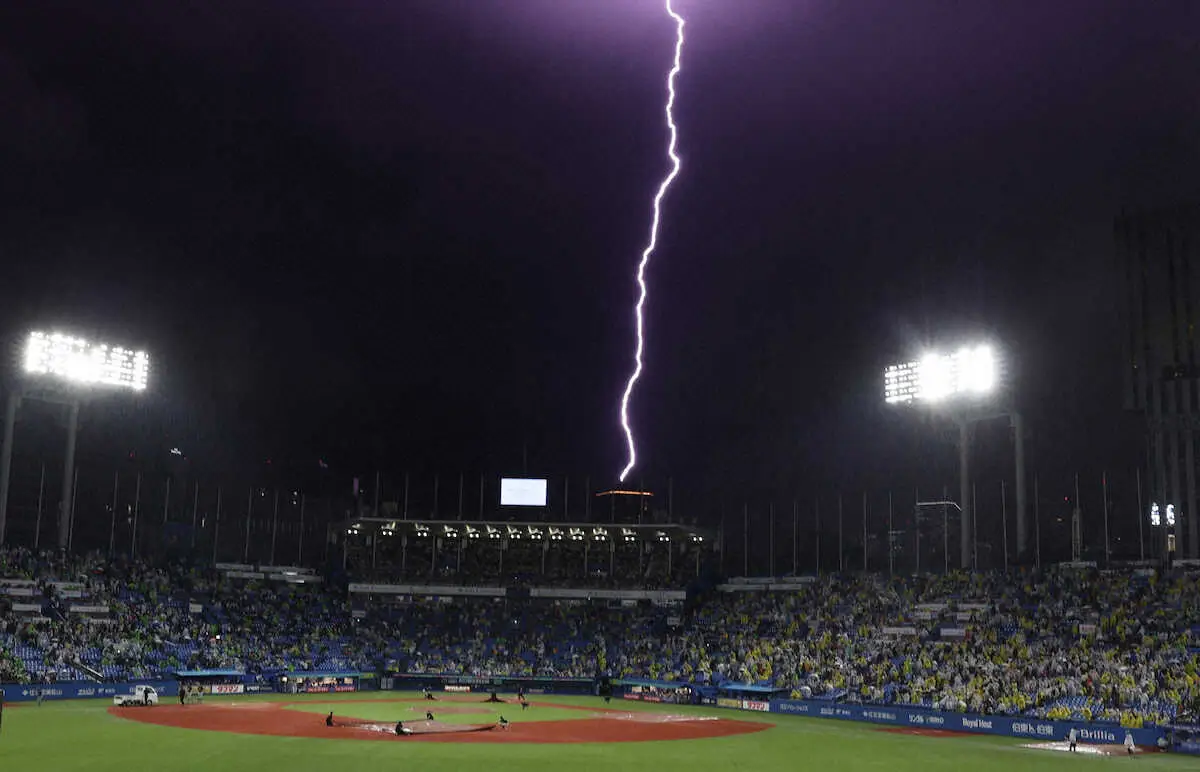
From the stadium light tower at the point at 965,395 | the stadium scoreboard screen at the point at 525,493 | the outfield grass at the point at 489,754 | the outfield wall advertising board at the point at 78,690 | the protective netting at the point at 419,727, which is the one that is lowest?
the outfield wall advertising board at the point at 78,690

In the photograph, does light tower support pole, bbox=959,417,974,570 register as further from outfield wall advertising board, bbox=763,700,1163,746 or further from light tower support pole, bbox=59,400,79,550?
light tower support pole, bbox=59,400,79,550

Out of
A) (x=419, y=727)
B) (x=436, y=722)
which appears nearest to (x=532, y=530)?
(x=436, y=722)

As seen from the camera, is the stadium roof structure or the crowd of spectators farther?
the stadium roof structure

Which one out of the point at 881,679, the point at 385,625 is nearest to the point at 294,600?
the point at 385,625

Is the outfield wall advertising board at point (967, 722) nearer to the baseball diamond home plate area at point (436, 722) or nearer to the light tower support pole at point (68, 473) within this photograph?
the baseball diamond home plate area at point (436, 722)

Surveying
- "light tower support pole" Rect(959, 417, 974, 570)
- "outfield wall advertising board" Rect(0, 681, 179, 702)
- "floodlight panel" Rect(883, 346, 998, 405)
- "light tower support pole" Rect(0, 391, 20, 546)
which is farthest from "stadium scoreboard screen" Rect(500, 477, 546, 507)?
"light tower support pole" Rect(0, 391, 20, 546)

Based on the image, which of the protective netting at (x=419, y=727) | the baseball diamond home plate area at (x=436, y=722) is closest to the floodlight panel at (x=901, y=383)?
the baseball diamond home plate area at (x=436, y=722)
